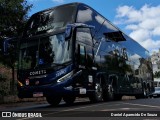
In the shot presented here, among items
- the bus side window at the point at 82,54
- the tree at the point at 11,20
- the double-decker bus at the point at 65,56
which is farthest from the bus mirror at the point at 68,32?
the tree at the point at 11,20

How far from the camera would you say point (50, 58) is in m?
17.4

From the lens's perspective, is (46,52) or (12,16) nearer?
(46,52)

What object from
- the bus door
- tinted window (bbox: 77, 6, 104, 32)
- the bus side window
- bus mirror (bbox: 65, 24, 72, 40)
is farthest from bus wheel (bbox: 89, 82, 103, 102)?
bus mirror (bbox: 65, 24, 72, 40)

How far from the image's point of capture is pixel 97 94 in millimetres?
19656

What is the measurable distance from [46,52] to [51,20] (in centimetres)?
172

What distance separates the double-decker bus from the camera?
17141mm

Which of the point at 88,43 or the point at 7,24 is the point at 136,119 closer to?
the point at 88,43

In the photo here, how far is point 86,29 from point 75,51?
6.17 ft

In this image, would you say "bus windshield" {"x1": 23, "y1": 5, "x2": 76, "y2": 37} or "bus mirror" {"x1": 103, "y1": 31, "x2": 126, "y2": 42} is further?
"bus mirror" {"x1": 103, "y1": 31, "x2": 126, "y2": 42}

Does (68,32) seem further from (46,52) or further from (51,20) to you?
(51,20)

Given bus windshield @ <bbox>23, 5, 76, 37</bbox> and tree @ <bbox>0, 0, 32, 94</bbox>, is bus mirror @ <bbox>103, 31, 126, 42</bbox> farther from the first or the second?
tree @ <bbox>0, 0, 32, 94</bbox>

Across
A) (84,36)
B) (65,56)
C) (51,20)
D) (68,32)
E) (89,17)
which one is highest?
(89,17)

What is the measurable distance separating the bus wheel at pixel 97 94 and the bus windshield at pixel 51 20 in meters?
A: 3.66

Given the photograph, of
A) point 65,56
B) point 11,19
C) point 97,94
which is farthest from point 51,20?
point 11,19
